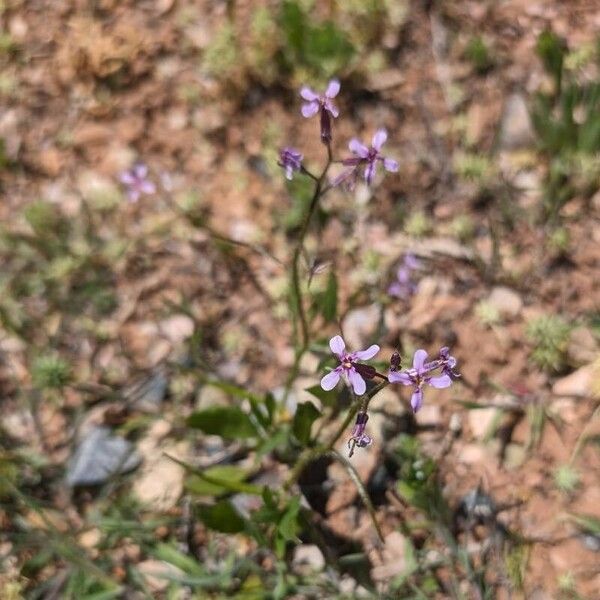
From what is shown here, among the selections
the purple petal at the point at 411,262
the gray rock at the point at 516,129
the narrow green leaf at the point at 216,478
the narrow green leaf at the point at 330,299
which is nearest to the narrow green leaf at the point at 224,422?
the narrow green leaf at the point at 216,478

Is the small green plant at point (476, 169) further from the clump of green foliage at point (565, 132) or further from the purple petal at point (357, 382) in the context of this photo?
the purple petal at point (357, 382)

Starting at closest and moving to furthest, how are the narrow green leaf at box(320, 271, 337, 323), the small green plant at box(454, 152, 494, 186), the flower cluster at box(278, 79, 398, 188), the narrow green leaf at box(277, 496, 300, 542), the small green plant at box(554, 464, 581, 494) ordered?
the flower cluster at box(278, 79, 398, 188)
the narrow green leaf at box(277, 496, 300, 542)
the narrow green leaf at box(320, 271, 337, 323)
the small green plant at box(554, 464, 581, 494)
the small green plant at box(454, 152, 494, 186)

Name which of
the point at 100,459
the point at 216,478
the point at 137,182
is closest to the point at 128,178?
the point at 137,182

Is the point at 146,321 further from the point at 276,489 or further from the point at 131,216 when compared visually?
the point at 276,489

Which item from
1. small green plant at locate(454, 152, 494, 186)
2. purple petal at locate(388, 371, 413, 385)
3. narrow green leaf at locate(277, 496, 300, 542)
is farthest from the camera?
small green plant at locate(454, 152, 494, 186)

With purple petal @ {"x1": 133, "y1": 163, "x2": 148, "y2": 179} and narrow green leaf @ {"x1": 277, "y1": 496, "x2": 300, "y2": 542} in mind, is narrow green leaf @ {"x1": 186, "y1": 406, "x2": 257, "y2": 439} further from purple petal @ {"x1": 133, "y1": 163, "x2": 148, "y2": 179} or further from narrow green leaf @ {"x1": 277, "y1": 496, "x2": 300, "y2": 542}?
purple petal @ {"x1": 133, "y1": 163, "x2": 148, "y2": 179}

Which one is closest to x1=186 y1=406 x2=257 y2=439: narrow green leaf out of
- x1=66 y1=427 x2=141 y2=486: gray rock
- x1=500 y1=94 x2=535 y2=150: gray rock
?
x1=66 y1=427 x2=141 y2=486: gray rock

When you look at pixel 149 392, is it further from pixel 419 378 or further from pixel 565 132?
pixel 565 132
